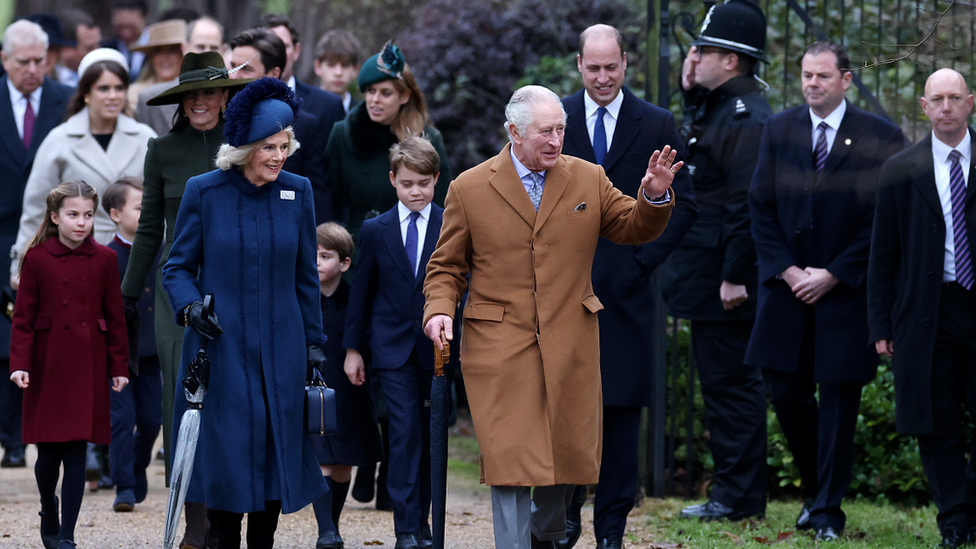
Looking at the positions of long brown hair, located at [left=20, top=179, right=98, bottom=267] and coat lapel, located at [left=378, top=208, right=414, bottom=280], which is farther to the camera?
coat lapel, located at [left=378, top=208, right=414, bottom=280]

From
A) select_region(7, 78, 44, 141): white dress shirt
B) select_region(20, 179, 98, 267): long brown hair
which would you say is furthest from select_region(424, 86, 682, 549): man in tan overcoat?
select_region(7, 78, 44, 141): white dress shirt

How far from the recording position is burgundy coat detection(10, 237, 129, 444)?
242 inches

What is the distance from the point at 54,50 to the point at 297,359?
271 inches

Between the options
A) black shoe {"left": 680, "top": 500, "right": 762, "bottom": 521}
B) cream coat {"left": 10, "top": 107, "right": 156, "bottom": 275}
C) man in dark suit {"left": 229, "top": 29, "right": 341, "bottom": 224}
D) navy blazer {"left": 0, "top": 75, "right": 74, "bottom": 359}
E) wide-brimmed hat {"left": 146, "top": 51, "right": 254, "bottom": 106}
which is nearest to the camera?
wide-brimmed hat {"left": 146, "top": 51, "right": 254, "bottom": 106}

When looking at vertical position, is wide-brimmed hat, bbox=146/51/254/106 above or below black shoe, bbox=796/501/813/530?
above

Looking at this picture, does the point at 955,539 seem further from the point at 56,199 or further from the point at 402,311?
the point at 56,199

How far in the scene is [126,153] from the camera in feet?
26.8

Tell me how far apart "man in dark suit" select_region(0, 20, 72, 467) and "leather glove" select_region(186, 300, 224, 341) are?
161 inches

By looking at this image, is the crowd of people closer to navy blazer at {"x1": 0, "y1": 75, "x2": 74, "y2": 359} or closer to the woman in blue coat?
the woman in blue coat

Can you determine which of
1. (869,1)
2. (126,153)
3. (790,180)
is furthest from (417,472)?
(869,1)

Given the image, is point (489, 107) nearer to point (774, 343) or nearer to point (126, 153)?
point (126, 153)

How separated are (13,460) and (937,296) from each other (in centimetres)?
595

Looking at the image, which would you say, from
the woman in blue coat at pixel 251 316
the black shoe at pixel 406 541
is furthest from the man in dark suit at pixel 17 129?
the woman in blue coat at pixel 251 316

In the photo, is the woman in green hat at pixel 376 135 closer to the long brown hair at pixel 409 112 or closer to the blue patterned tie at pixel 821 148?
the long brown hair at pixel 409 112
